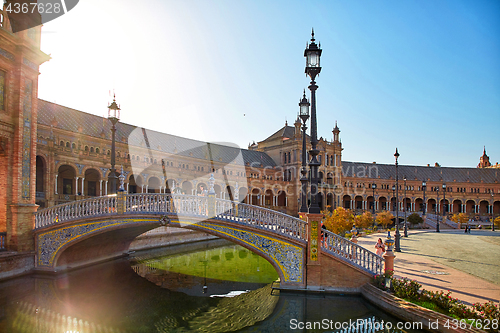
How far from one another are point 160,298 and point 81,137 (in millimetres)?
28418

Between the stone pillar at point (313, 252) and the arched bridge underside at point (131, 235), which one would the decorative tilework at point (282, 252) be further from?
the stone pillar at point (313, 252)

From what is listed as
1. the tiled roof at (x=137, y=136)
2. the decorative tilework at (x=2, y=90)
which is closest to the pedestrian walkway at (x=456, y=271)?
the decorative tilework at (x=2, y=90)

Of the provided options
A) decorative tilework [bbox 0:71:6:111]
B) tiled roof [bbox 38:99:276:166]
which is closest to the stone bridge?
decorative tilework [bbox 0:71:6:111]

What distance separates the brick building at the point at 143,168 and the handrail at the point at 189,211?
1356 mm

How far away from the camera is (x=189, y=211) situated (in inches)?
602

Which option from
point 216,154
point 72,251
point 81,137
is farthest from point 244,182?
point 72,251

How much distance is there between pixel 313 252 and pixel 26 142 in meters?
15.8

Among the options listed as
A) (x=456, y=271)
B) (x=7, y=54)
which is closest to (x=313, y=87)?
(x=456, y=271)

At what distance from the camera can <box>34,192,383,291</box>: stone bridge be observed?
43.9 ft

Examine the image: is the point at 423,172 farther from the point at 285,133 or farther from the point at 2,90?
the point at 2,90

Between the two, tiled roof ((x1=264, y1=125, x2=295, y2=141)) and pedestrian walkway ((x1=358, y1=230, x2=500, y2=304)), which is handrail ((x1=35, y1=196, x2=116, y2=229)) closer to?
pedestrian walkway ((x1=358, y1=230, x2=500, y2=304))

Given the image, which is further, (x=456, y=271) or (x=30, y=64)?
(x=30, y=64)

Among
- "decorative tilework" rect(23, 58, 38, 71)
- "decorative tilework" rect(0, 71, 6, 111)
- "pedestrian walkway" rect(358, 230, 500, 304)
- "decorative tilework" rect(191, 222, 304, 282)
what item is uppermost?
"decorative tilework" rect(23, 58, 38, 71)

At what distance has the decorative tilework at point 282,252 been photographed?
13.7m
